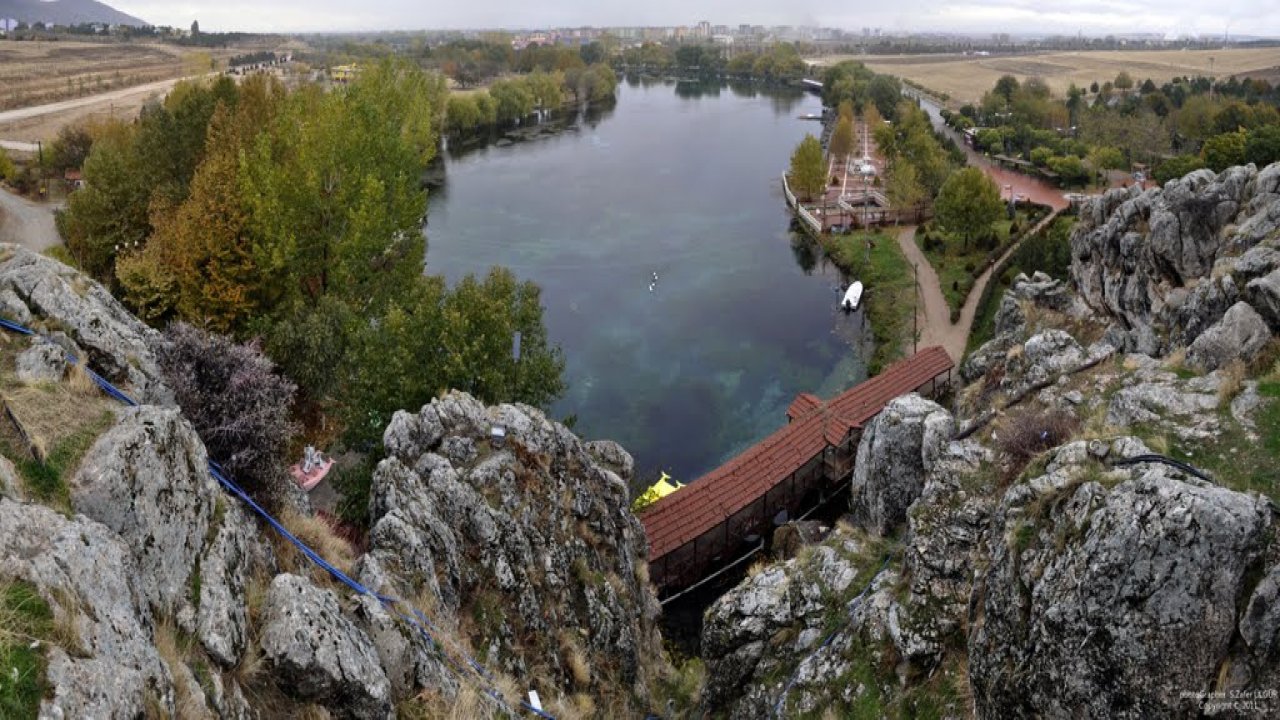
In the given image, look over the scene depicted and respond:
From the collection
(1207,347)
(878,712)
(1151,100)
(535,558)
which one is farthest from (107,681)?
(1151,100)

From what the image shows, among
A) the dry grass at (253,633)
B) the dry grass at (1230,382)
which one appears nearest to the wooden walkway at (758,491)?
the dry grass at (1230,382)

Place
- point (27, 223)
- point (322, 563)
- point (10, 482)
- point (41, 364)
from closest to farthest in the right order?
point (10, 482)
point (41, 364)
point (322, 563)
point (27, 223)

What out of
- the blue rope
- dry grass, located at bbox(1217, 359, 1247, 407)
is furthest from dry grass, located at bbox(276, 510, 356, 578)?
dry grass, located at bbox(1217, 359, 1247, 407)

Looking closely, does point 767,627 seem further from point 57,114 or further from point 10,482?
point 57,114

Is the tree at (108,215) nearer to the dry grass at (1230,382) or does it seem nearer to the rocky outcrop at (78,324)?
the rocky outcrop at (78,324)

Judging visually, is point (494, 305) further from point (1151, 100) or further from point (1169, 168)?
point (1151, 100)

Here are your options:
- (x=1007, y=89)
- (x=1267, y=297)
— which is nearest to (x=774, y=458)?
(x=1267, y=297)

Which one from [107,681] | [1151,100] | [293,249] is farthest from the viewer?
[1151,100]
